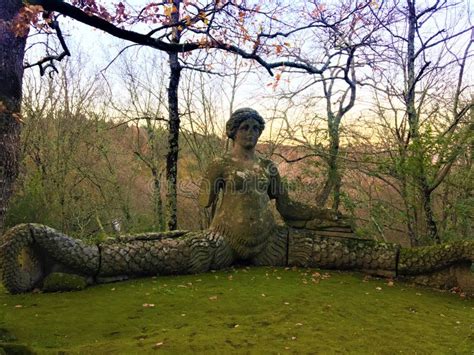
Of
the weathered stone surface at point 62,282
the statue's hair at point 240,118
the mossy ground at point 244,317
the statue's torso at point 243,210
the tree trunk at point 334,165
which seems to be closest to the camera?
Result: the mossy ground at point 244,317

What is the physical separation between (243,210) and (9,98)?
134 inches

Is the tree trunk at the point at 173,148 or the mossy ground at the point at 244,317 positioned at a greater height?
the tree trunk at the point at 173,148

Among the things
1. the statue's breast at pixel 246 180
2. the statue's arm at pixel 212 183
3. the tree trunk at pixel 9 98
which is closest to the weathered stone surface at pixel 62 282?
the tree trunk at pixel 9 98

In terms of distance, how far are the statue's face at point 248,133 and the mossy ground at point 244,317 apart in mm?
1905

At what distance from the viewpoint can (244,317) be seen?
12.6 feet

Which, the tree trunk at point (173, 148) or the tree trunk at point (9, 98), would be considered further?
the tree trunk at point (173, 148)

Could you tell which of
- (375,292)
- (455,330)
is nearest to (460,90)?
(375,292)

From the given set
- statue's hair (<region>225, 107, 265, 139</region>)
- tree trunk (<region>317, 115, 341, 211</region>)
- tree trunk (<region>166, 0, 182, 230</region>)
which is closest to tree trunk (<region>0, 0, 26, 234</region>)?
statue's hair (<region>225, 107, 265, 139</region>)

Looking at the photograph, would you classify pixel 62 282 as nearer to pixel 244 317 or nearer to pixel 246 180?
pixel 244 317

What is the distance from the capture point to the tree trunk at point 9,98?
3391 mm

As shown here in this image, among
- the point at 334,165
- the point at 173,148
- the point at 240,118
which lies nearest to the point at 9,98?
the point at 240,118

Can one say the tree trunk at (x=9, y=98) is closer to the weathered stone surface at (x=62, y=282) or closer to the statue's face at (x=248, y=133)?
the weathered stone surface at (x=62, y=282)

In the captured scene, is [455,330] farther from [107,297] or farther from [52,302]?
[52,302]

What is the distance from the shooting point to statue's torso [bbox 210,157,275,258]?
19.6 ft
